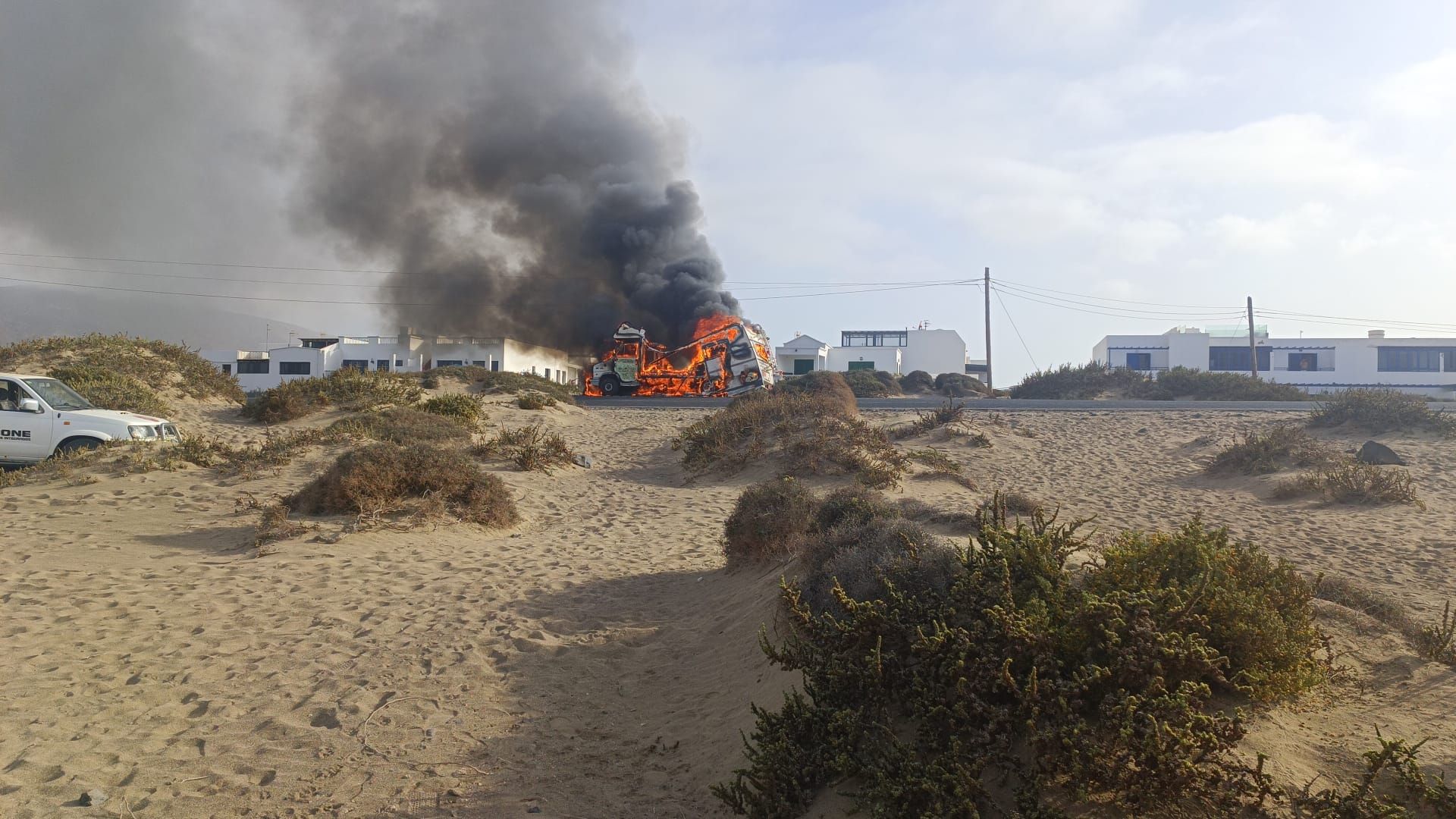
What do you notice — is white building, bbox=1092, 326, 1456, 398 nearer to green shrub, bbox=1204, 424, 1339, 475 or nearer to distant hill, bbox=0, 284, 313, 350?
green shrub, bbox=1204, 424, 1339, 475

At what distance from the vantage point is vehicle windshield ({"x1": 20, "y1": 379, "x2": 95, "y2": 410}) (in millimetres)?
13148

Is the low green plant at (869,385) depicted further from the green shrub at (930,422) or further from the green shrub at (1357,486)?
the green shrub at (1357,486)

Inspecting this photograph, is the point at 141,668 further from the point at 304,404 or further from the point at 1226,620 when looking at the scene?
the point at 304,404

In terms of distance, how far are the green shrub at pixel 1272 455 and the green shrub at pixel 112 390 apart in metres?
19.6

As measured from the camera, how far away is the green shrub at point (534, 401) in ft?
72.3

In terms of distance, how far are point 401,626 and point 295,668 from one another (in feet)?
3.49

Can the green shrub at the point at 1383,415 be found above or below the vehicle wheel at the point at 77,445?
below

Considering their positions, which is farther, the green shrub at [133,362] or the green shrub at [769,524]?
the green shrub at [133,362]

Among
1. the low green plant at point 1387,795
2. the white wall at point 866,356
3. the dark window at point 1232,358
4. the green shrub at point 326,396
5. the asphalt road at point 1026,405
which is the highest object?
the white wall at point 866,356

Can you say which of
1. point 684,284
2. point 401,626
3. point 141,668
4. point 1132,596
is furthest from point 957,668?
point 684,284

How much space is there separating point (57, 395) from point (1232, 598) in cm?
1598

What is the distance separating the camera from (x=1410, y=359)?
47.0m

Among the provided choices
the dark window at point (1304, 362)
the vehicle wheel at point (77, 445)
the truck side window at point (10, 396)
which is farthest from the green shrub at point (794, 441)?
the dark window at point (1304, 362)

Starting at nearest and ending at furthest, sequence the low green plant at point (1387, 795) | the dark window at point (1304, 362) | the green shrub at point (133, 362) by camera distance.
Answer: the low green plant at point (1387, 795) → the green shrub at point (133, 362) → the dark window at point (1304, 362)
